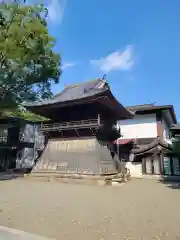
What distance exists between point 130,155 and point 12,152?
18.6 meters

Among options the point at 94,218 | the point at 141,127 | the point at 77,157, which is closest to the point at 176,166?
the point at 141,127

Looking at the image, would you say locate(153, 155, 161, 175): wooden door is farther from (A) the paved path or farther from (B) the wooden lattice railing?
(A) the paved path

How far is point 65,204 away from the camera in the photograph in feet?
30.2

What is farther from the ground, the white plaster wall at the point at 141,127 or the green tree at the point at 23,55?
the green tree at the point at 23,55

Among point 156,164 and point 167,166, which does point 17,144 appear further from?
point 167,166

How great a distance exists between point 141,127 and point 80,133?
10.2m

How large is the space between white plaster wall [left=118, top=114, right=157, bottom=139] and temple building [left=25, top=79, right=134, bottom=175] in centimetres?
550

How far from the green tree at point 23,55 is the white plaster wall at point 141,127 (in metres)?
11.0

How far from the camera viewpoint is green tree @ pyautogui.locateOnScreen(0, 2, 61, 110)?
759 inches

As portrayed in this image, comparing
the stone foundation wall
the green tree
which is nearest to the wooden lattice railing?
the stone foundation wall

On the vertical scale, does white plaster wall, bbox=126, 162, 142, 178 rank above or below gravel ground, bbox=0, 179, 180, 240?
above

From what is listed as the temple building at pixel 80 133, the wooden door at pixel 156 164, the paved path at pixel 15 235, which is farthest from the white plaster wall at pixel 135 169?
the paved path at pixel 15 235

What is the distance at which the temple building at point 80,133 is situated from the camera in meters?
18.7

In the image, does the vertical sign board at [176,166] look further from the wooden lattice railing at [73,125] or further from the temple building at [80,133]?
the wooden lattice railing at [73,125]
